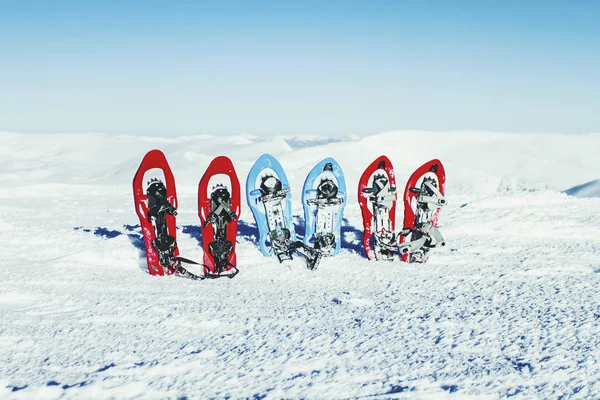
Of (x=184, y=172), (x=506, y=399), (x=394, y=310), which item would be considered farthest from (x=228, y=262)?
(x=184, y=172)

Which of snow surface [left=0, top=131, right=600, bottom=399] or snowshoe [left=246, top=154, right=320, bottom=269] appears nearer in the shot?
snow surface [left=0, top=131, right=600, bottom=399]

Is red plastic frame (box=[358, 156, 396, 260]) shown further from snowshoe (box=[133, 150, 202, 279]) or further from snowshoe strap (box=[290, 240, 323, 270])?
snowshoe (box=[133, 150, 202, 279])

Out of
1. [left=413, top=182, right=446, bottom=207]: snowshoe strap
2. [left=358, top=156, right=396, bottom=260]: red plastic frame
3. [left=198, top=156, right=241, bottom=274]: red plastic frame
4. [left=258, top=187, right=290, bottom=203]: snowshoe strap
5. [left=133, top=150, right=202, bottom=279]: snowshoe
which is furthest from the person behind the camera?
[left=258, top=187, right=290, bottom=203]: snowshoe strap

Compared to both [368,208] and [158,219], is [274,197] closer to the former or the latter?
[368,208]

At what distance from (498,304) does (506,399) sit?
1754 mm

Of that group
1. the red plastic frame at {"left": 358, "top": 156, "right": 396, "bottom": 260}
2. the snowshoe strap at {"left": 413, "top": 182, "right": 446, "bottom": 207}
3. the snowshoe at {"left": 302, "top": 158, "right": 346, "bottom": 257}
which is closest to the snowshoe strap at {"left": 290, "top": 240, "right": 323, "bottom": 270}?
the snowshoe at {"left": 302, "top": 158, "right": 346, "bottom": 257}

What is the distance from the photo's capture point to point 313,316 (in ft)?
13.4

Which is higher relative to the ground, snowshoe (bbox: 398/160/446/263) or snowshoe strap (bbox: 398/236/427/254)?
snowshoe (bbox: 398/160/446/263)

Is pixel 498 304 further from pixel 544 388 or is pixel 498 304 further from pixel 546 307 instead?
pixel 544 388

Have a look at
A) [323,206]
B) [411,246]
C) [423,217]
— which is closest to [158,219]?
[323,206]

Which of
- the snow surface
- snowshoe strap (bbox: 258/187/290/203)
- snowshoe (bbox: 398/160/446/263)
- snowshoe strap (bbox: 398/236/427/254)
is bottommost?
the snow surface

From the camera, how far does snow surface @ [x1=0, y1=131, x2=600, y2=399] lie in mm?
2861

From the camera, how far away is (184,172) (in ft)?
65.7

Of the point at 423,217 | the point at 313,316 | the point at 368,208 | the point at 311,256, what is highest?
the point at 368,208
